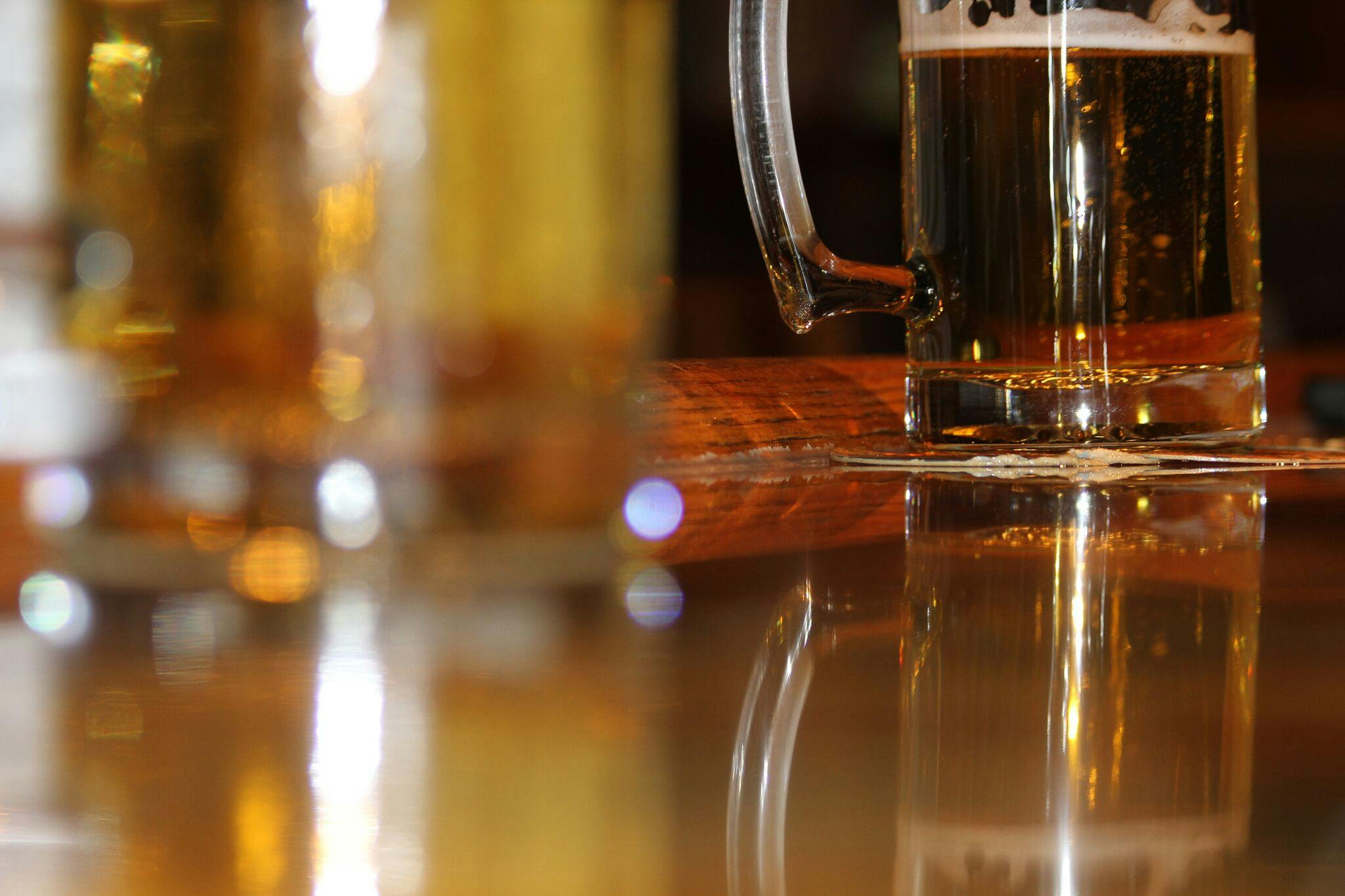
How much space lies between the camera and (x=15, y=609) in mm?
127

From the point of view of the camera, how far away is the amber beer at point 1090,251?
30 cm

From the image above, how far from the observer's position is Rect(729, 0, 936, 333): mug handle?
0.30m

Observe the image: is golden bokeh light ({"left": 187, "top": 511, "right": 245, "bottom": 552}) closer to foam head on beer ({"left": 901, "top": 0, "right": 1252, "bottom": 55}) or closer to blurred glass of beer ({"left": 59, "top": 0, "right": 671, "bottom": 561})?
blurred glass of beer ({"left": 59, "top": 0, "right": 671, "bottom": 561})

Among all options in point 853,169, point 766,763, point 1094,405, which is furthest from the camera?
point 853,169

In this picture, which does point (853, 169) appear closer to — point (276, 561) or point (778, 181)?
point (778, 181)

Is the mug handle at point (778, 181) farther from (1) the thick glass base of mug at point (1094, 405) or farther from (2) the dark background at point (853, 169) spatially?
(2) the dark background at point (853, 169)

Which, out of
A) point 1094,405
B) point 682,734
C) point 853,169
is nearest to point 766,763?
point 682,734

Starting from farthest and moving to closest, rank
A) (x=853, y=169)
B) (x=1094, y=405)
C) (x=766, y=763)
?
1. (x=853, y=169)
2. (x=1094, y=405)
3. (x=766, y=763)

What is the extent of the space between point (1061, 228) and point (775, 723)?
0.23 m

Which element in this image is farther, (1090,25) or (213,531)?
(1090,25)

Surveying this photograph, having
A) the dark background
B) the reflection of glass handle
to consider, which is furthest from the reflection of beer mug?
the dark background

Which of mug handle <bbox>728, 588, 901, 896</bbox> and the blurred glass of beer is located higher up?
the blurred glass of beer

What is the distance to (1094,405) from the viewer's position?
0.96ft

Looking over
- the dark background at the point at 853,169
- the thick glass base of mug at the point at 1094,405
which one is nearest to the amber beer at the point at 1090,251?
the thick glass base of mug at the point at 1094,405
